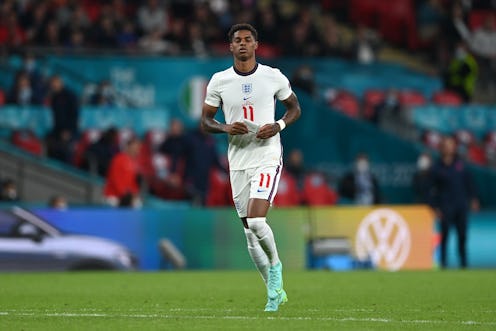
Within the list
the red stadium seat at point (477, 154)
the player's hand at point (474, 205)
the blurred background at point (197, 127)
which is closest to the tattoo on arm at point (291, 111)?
the blurred background at point (197, 127)

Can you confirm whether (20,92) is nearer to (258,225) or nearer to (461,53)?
(461,53)

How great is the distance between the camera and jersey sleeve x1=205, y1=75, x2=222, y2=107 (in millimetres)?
12180

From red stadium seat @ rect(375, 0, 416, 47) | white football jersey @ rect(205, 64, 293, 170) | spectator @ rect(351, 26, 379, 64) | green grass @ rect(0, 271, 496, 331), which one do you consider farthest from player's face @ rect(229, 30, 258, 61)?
red stadium seat @ rect(375, 0, 416, 47)

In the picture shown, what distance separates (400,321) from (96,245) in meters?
11.5

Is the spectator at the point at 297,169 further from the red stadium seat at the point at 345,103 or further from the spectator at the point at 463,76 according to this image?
the spectator at the point at 463,76

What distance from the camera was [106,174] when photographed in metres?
25.3

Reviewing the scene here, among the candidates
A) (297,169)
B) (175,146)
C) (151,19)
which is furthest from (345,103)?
(175,146)

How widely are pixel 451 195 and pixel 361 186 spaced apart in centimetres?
509

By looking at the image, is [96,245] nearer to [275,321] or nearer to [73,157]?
[73,157]

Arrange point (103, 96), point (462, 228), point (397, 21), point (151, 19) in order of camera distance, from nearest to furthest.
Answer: point (462, 228) → point (103, 96) → point (151, 19) → point (397, 21)

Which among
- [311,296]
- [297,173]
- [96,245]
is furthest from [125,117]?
[311,296]

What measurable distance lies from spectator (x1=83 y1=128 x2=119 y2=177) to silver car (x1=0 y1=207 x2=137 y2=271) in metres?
3.63

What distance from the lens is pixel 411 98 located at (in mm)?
29547

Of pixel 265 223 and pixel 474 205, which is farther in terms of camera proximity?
pixel 474 205
